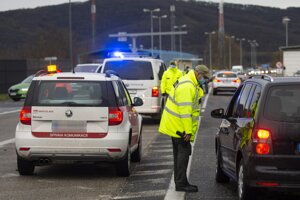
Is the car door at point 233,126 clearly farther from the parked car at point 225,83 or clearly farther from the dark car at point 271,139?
the parked car at point 225,83

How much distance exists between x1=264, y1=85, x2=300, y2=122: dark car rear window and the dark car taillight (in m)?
0.18

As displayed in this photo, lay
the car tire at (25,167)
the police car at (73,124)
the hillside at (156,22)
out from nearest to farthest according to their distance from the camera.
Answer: the police car at (73,124) → the car tire at (25,167) → the hillside at (156,22)

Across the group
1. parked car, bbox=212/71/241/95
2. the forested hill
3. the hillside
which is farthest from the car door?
the hillside

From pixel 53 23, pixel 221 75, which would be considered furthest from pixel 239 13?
pixel 221 75

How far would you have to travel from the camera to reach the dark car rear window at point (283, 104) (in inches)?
288

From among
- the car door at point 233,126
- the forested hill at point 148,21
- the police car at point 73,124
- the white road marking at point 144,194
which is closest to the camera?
the car door at point 233,126

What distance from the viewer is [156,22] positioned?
166375mm

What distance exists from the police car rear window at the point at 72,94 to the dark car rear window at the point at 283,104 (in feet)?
10.7

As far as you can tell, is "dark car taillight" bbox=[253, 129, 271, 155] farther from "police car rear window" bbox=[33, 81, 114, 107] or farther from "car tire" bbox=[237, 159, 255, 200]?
"police car rear window" bbox=[33, 81, 114, 107]

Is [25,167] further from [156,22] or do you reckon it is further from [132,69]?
[156,22]

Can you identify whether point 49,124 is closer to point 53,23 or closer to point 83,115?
point 83,115

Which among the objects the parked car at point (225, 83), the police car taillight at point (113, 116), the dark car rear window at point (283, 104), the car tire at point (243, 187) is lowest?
the parked car at point (225, 83)

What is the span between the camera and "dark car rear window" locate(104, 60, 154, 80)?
65.7 feet

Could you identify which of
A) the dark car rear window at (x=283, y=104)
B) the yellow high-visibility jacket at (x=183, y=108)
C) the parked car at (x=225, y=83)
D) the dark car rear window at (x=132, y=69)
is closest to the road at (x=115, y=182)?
the yellow high-visibility jacket at (x=183, y=108)
